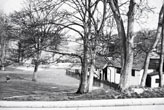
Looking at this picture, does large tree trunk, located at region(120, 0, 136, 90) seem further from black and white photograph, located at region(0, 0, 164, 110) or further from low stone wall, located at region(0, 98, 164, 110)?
low stone wall, located at region(0, 98, 164, 110)

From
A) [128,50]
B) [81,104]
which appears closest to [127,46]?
[128,50]

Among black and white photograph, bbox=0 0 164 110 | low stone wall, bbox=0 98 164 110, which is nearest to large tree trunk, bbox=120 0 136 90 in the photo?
black and white photograph, bbox=0 0 164 110

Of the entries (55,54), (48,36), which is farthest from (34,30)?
(55,54)

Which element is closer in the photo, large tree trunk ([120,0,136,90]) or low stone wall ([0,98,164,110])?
low stone wall ([0,98,164,110])

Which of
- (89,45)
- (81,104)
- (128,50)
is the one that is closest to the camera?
(81,104)

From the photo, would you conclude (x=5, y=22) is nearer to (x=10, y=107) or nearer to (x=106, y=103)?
(x=10, y=107)

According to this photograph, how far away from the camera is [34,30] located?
24.1 feet

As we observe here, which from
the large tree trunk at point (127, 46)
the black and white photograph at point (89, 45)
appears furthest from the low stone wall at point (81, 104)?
the large tree trunk at point (127, 46)

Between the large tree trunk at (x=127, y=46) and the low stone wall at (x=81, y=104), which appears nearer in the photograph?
the low stone wall at (x=81, y=104)

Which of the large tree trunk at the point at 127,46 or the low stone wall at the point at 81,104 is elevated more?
the large tree trunk at the point at 127,46

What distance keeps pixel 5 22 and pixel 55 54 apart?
3640 millimetres

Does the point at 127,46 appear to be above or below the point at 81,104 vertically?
above

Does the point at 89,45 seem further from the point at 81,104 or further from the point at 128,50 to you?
the point at 81,104

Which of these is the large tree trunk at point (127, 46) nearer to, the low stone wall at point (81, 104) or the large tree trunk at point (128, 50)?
the large tree trunk at point (128, 50)
